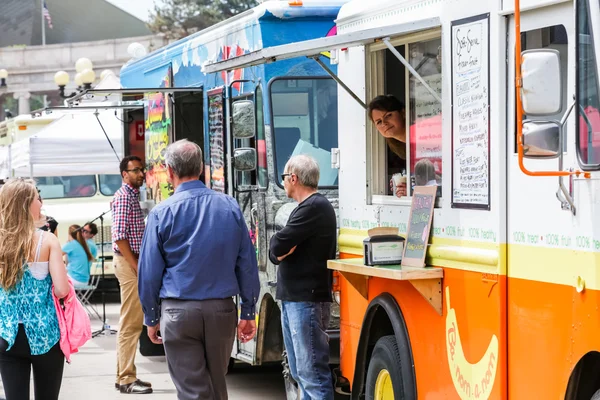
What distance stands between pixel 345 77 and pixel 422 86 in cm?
102

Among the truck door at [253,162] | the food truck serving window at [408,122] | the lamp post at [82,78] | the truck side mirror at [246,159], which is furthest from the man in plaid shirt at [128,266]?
the lamp post at [82,78]

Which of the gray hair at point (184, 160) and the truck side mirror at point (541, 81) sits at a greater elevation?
the truck side mirror at point (541, 81)

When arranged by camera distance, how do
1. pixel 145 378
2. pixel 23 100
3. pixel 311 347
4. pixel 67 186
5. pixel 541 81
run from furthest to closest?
pixel 23 100, pixel 67 186, pixel 145 378, pixel 311 347, pixel 541 81

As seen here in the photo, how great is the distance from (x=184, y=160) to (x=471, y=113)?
1.69m

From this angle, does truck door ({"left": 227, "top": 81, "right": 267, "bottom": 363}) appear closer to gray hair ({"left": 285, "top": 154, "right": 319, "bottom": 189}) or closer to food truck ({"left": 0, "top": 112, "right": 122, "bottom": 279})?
gray hair ({"left": 285, "top": 154, "right": 319, "bottom": 189})

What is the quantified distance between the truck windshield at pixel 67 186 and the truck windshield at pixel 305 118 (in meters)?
11.6

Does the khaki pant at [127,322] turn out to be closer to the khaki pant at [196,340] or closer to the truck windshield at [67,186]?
the khaki pant at [196,340]

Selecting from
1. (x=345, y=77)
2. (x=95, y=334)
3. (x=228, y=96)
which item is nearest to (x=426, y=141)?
(x=345, y=77)

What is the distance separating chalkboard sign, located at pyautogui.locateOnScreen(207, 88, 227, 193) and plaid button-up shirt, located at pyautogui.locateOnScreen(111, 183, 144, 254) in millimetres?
715

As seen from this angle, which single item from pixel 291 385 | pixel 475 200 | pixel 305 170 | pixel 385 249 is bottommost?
pixel 291 385

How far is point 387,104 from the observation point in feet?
21.8

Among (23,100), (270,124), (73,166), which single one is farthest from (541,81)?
(23,100)

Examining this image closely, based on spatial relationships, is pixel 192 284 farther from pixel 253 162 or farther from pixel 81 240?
pixel 81 240

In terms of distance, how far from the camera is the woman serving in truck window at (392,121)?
6598mm
